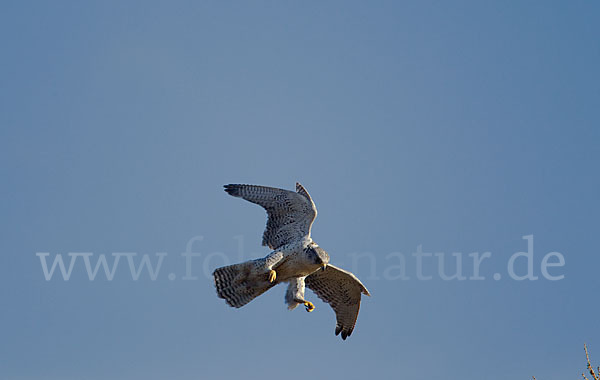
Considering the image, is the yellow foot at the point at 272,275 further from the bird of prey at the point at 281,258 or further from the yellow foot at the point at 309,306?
the yellow foot at the point at 309,306

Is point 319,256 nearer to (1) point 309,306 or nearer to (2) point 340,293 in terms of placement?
(1) point 309,306

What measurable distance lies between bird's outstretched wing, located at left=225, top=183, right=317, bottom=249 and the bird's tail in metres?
0.89

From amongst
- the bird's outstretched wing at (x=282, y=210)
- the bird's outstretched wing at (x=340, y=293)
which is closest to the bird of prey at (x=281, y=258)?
the bird's outstretched wing at (x=282, y=210)

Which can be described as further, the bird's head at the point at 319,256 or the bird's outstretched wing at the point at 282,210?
the bird's outstretched wing at the point at 282,210

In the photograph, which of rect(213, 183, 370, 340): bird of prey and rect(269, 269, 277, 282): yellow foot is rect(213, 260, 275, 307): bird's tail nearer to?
rect(213, 183, 370, 340): bird of prey

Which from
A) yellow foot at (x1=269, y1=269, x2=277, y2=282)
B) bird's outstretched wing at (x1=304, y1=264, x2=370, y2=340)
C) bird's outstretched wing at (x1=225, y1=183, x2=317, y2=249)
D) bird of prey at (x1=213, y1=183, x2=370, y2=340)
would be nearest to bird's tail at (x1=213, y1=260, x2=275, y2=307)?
bird of prey at (x1=213, y1=183, x2=370, y2=340)

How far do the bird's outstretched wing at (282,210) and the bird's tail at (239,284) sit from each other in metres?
0.89

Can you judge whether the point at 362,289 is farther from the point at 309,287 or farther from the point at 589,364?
the point at 589,364

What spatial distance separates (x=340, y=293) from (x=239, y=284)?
2743mm

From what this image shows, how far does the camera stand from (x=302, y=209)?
60.7 feet

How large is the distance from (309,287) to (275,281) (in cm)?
199

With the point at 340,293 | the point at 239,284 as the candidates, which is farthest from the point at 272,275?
the point at 340,293

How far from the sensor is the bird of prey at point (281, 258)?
59.0 feet

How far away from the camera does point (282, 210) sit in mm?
18766
